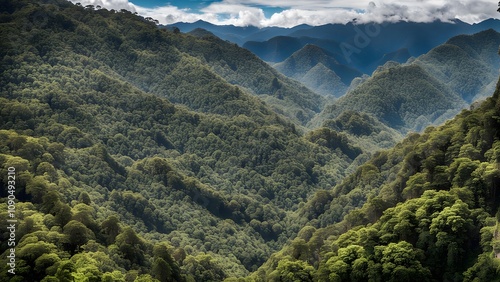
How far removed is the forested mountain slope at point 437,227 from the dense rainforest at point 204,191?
16 centimetres

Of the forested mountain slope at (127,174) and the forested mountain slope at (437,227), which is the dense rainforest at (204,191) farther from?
the forested mountain slope at (127,174)

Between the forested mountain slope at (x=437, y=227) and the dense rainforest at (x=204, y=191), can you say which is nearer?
the forested mountain slope at (x=437, y=227)

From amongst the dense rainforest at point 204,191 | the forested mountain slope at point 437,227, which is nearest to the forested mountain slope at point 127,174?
the dense rainforest at point 204,191

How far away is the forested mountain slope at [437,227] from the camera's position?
5144 centimetres

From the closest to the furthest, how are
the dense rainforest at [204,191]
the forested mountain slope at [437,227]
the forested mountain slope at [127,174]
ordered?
the forested mountain slope at [437,227]
the dense rainforest at [204,191]
the forested mountain slope at [127,174]

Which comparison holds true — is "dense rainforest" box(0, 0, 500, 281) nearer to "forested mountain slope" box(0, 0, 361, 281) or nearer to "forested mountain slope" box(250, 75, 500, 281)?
"forested mountain slope" box(250, 75, 500, 281)

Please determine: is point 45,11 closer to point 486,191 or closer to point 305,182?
point 305,182

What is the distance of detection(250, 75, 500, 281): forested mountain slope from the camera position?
51438 mm

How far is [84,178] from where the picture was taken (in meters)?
120

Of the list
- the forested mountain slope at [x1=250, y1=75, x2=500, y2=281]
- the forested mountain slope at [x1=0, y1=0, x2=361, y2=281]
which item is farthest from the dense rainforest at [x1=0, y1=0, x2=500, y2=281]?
the forested mountain slope at [x1=0, y1=0, x2=361, y2=281]

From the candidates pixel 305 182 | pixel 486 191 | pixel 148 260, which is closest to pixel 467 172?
pixel 486 191

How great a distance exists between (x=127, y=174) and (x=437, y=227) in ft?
315

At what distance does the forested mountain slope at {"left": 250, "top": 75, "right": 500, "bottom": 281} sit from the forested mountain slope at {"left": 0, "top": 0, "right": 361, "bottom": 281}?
24.2 m

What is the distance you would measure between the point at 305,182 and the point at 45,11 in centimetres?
12095
